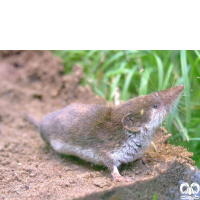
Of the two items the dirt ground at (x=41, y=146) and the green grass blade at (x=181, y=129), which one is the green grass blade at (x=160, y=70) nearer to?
the green grass blade at (x=181, y=129)

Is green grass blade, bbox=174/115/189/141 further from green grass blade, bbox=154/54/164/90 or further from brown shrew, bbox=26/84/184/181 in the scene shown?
green grass blade, bbox=154/54/164/90

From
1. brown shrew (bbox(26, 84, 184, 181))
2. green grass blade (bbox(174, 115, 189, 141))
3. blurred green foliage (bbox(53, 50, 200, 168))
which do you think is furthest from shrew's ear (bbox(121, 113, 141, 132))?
green grass blade (bbox(174, 115, 189, 141))

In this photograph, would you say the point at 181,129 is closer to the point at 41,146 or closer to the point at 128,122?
the point at 128,122
